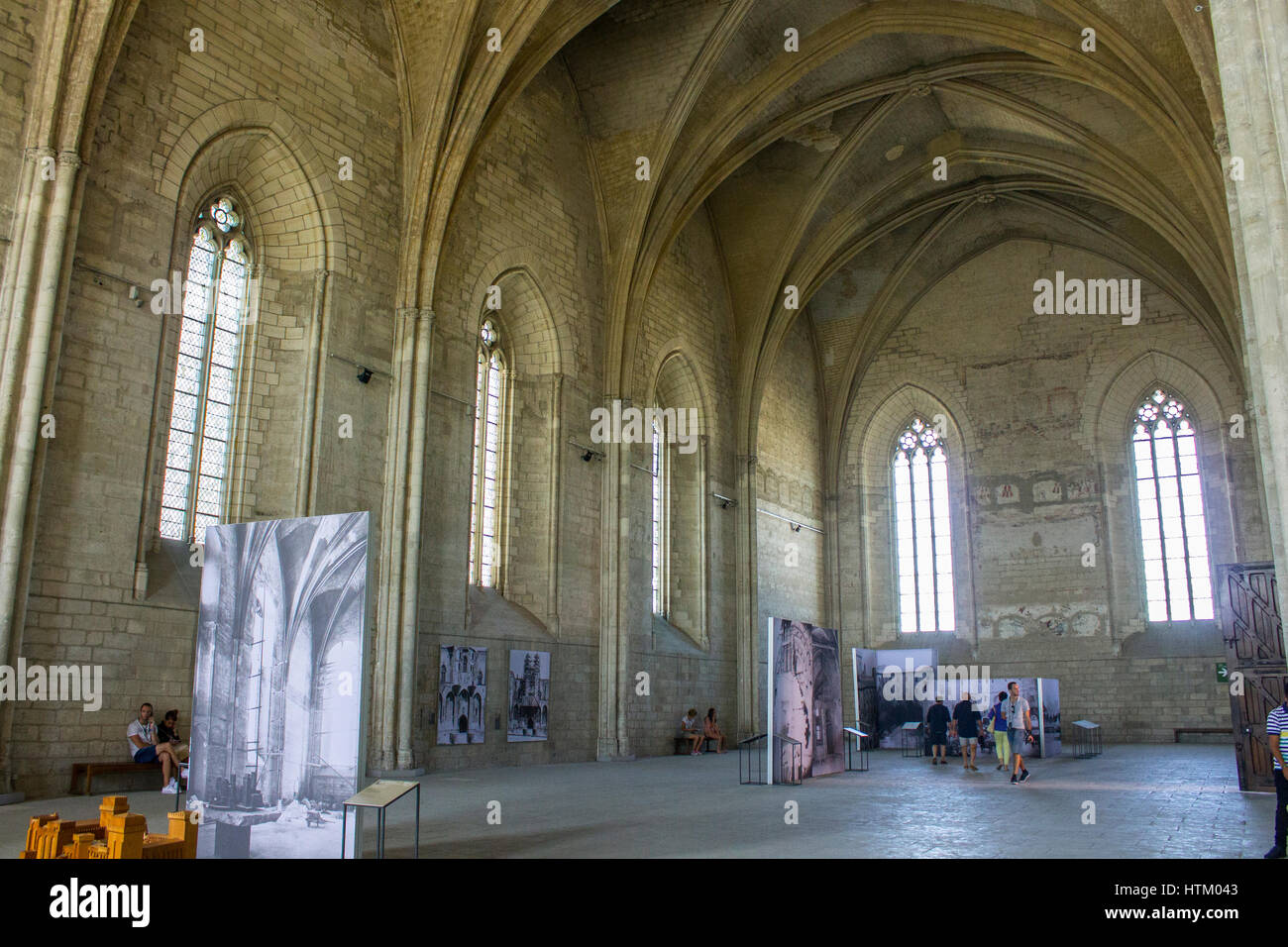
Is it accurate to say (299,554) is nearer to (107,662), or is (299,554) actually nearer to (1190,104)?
(107,662)

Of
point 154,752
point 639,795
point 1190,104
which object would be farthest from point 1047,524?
point 154,752

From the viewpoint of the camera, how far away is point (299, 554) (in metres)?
6.64

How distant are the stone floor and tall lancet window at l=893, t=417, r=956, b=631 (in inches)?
440

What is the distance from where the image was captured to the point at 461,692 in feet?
47.8

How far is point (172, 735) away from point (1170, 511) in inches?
835

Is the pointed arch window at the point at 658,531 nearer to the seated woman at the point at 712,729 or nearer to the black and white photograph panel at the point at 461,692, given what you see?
the seated woman at the point at 712,729

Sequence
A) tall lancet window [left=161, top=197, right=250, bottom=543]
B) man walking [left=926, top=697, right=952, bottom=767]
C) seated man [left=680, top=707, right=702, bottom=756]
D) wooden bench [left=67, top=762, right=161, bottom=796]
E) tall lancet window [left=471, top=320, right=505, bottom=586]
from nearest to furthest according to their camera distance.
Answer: wooden bench [left=67, top=762, right=161, bottom=796], tall lancet window [left=161, top=197, right=250, bottom=543], tall lancet window [left=471, top=320, right=505, bottom=586], man walking [left=926, top=697, right=952, bottom=767], seated man [left=680, top=707, right=702, bottom=756]

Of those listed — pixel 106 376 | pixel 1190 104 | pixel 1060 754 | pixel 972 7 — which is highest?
pixel 972 7

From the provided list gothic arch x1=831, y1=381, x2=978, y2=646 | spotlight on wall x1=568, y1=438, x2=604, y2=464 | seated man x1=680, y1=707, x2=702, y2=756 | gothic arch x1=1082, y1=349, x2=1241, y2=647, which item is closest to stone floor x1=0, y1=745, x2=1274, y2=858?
seated man x1=680, y1=707, x2=702, y2=756

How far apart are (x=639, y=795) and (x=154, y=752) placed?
4.95 m

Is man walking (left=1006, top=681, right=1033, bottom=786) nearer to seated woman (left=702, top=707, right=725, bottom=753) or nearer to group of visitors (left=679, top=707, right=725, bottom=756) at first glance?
group of visitors (left=679, top=707, right=725, bottom=756)

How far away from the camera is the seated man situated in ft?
62.6

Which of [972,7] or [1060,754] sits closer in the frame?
[972,7]
